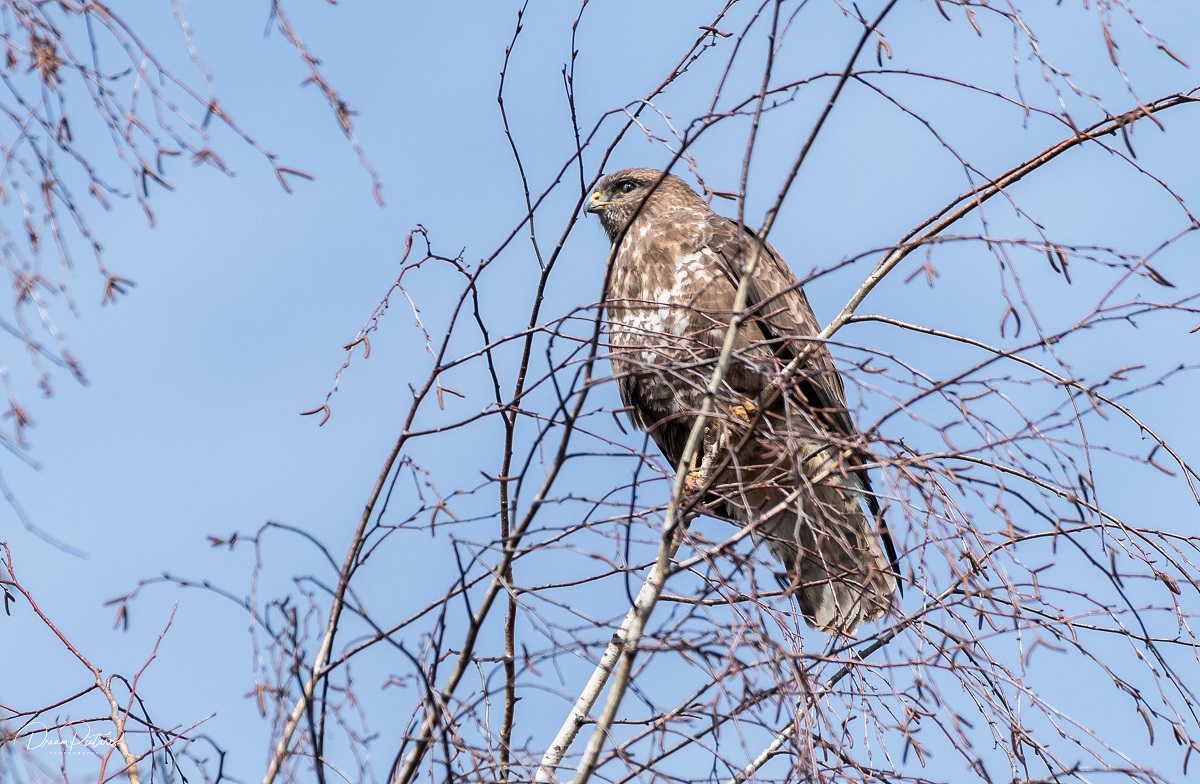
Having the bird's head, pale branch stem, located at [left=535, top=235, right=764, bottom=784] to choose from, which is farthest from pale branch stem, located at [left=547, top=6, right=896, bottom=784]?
the bird's head

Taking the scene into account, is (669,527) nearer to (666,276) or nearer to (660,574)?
(660,574)

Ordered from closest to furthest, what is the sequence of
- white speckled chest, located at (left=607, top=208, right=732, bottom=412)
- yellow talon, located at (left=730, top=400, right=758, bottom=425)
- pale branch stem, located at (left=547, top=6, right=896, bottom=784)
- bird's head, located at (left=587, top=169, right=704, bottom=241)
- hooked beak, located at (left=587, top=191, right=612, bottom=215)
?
pale branch stem, located at (left=547, top=6, right=896, bottom=784), yellow talon, located at (left=730, top=400, right=758, bottom=425), white speckled chest, located at (left=607, top=208, right=732, bottom=412), bird's head, located at (left=587, top=169, right=704, bottom=241), hooked beak, located at (left=587, top=191, right=612, bottom=215)

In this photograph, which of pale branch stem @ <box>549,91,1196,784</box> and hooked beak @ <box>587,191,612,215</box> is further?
hooked beak @ <box>587,191,612,215</box>

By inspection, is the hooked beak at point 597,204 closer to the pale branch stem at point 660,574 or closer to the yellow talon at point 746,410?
the yellow talon at point 746,410

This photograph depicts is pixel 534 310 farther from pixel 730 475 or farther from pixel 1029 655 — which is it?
pixel 730 475

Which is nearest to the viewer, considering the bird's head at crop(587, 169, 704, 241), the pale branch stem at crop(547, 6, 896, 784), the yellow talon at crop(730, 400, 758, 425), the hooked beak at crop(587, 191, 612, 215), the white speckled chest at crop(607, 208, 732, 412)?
the pale branch stem at crop(547, 6, 896, 784)

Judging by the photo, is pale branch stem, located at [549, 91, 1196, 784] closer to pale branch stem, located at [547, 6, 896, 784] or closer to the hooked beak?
pale branch stem, located at [547, 6, 896, 784]

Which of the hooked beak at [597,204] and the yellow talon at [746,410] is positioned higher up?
the hooked beak at [597,204]

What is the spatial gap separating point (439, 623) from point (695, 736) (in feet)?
1.96

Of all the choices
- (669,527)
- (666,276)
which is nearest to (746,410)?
(666,276)

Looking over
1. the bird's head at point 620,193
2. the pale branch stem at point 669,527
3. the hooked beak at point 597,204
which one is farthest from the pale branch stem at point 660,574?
the hooked beak at point 597,204

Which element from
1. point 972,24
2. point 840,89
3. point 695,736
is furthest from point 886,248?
point 695,736

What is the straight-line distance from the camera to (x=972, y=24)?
2.59m

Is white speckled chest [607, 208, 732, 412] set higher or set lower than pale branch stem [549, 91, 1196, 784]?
higher
